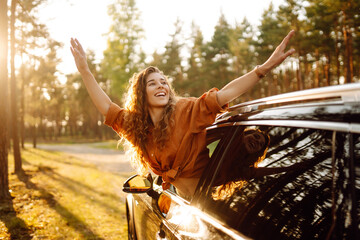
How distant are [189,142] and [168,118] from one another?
338 mm

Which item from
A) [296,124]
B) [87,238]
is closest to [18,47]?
[87,238]

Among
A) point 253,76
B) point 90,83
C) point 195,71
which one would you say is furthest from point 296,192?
point 195,71

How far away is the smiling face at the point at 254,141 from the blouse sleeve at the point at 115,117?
1367mm

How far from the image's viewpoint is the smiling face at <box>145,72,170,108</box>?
2.88m

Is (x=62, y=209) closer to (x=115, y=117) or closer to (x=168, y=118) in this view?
(x=115, y=117)

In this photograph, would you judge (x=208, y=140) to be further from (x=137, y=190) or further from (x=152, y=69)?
(x=152, y=69)

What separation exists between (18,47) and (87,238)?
10011 mm

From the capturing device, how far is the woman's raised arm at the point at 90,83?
2.95 metres

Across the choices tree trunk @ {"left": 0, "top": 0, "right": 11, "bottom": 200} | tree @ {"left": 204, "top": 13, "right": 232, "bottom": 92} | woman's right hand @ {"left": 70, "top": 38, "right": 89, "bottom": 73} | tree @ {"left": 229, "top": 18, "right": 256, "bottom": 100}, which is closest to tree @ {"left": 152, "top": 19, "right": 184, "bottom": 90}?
tree @ {"left": 204, "top": 13, "right": 232, "bottom": 92}

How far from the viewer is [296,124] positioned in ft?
4.34

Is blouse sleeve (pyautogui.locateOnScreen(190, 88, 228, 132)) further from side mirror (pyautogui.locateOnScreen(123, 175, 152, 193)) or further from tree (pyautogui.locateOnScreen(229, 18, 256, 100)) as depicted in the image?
tree (pyautogui.locateOnScreen(229, 18, 256, 100))

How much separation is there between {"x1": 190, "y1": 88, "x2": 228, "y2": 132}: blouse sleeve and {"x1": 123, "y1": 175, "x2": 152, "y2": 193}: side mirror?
0.76 metres

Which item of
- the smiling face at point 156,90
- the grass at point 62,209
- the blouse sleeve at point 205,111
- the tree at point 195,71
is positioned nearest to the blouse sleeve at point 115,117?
the smiling face at point 156,90

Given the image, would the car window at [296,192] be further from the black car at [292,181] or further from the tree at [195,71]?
the tree at [195,71]
